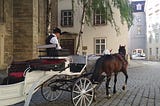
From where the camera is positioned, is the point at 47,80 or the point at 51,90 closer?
the point at 47,80

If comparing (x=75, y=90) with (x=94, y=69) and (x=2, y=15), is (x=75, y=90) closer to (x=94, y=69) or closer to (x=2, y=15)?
(x=94, y=69)

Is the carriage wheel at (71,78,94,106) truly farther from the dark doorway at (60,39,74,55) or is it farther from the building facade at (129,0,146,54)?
the building facade at (129,0,146,54)

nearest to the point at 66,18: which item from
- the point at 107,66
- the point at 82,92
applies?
the point at 107,66

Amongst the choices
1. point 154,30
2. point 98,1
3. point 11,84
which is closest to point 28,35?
point 98,1

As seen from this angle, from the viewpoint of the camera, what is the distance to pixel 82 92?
8.40 meters

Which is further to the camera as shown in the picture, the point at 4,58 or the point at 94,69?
the point at 4,58

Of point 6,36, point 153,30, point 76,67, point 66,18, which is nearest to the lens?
point 76,67

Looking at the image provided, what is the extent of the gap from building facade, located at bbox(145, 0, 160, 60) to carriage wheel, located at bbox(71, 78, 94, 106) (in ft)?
184

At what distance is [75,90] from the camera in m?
8.31

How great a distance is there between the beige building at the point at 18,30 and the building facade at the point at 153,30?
1740 inches

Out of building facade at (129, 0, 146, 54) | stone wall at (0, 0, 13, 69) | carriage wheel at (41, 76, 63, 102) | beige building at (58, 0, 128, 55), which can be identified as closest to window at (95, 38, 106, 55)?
beige building at (58, 0, 128, 55)

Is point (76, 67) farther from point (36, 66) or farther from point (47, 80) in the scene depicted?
point (36, 66)

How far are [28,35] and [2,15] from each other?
194 centimetres

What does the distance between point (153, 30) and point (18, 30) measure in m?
47.3
